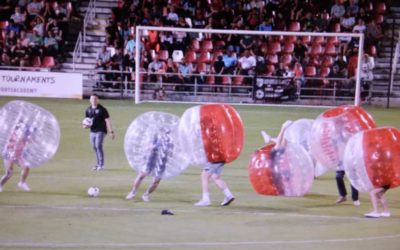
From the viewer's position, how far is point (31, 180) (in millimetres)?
16312

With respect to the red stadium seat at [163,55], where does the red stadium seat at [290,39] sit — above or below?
above

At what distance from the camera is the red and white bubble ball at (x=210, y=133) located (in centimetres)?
1348

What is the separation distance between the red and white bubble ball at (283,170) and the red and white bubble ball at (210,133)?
0.52m

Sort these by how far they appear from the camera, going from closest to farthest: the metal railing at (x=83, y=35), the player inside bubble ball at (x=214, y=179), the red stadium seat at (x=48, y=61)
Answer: the player inside bubble ball at (x=214, y=179) → the red stadium seat at (x=48, y=61) → the metal railing at (x=83, y=35)

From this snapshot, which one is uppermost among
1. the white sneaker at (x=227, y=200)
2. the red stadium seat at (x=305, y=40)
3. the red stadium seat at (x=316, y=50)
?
the red stadium seat at (x=305, y=40)

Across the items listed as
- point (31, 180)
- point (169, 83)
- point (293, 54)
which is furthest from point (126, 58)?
point (31, 180)

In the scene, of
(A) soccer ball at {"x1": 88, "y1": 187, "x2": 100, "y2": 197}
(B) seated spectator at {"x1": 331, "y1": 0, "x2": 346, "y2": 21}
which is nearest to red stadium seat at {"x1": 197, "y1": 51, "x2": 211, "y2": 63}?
(B) seated spectator at {"x1": 331, "y1": 0, "x2": 346, "y2": 21}

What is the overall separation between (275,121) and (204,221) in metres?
12.3

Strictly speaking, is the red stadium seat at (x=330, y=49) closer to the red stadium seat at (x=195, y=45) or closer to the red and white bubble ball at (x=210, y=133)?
the red stadium seat at (x=195, y=45)

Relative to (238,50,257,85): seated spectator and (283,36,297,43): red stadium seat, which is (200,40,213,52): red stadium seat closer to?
(238,50,257,85): seated spectator

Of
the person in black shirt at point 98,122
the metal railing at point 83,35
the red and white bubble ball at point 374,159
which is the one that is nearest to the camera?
the red and white bubble ball at point 374,159

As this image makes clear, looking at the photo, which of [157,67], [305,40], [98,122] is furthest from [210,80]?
[98,122]

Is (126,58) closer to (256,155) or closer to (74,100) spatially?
(74,100)

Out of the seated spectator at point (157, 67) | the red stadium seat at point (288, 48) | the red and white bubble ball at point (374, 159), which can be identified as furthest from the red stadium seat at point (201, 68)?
the red and white bubble ball at point (374, 159)
